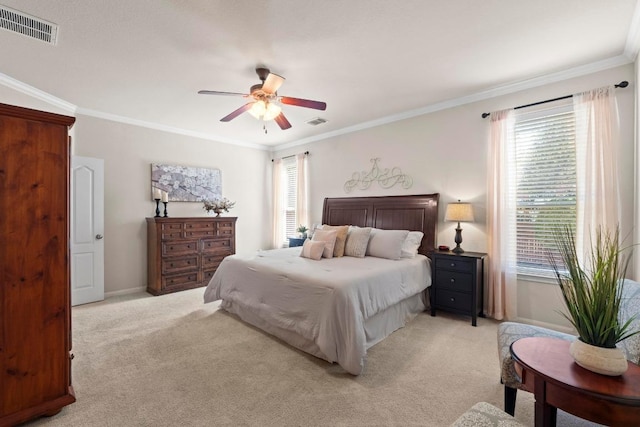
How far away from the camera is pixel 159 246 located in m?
4.53

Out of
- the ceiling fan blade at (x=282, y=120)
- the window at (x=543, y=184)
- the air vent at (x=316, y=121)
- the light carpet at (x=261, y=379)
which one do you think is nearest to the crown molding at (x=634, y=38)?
the window at (x=543, y=184)

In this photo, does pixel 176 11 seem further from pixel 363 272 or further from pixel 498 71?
pixel 498 71

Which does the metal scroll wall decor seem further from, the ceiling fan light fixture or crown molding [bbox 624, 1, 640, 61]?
crown molding [bbox 624, 1, 640, 61]

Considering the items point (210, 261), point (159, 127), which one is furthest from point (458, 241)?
point (159, 127)

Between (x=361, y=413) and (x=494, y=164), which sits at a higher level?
(x=494, y=164)

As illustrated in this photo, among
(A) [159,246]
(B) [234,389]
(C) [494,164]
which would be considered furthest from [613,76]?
(A) [159,246]

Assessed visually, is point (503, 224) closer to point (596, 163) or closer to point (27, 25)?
point (596, 163)

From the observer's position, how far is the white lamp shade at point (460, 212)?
349 cm

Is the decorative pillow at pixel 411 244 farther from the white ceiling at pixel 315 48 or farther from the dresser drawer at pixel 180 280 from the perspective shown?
the dresser drawer at pixel 180 280

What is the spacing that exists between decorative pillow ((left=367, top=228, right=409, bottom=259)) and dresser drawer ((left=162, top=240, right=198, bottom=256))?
304 cm

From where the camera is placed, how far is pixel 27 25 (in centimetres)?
225

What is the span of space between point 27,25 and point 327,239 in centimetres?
347

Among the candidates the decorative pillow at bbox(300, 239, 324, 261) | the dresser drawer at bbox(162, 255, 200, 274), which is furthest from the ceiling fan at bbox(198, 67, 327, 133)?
the dresser drawer at bbox(162, 255, 200, 274)

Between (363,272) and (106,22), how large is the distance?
3.09 m
